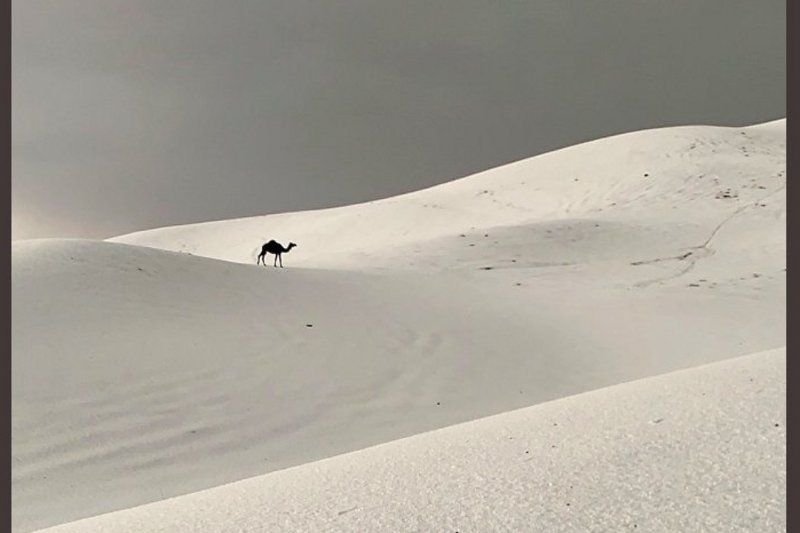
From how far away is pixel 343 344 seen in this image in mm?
6207

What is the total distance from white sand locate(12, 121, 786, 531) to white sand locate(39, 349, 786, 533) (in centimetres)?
2

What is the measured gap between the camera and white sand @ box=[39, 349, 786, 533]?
1768 millimetres

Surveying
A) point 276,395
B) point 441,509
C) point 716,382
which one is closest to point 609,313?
point 276,395

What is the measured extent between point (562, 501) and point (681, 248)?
399 inches

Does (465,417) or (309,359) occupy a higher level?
(309,359)

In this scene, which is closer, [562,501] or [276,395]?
[562,501]

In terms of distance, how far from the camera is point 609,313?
26.1ft

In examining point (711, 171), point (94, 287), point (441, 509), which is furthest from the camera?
point (711, 171)

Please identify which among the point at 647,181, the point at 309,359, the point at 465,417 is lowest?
the point at 465,417

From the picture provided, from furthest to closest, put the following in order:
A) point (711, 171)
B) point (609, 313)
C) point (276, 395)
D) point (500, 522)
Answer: point (711, 171), point (609, 313), point (276, 395), point (500, 522)

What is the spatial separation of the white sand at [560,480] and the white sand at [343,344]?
0.02 m

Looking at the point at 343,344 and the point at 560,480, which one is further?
the point at 343,344

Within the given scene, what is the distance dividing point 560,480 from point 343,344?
170 inches

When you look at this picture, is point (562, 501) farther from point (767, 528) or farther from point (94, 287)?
point (94, 287)
